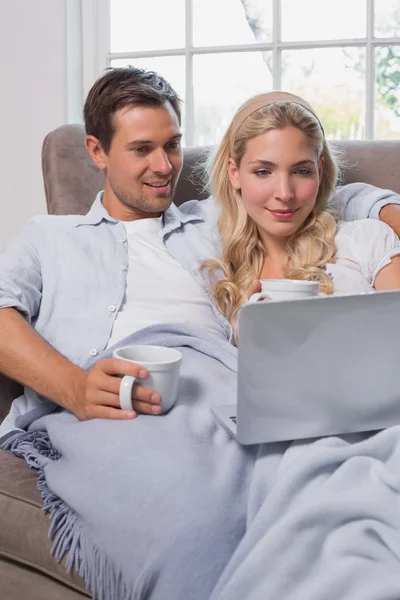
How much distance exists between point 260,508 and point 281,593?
12 cm

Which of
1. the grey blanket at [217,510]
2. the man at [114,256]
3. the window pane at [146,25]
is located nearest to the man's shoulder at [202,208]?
the man at [114,256]

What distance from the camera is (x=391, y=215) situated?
1715 millimetres

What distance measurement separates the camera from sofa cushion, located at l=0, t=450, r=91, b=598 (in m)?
1.13

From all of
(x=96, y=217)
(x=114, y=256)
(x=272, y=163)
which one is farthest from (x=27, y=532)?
(x=272, y=163)

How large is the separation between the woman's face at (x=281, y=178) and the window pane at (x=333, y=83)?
1.02 meters

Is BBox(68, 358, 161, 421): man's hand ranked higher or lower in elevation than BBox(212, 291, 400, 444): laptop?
lower

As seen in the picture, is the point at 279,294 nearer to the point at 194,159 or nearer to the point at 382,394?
the point at 382,394

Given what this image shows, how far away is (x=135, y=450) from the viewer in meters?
1.12

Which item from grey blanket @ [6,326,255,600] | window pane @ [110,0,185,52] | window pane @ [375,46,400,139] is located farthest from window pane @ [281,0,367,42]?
grey blanket @ [6,326,255,600]

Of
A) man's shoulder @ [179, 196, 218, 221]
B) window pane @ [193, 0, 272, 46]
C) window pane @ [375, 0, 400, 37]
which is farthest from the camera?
window pane @ [193, 0, 272, 46]

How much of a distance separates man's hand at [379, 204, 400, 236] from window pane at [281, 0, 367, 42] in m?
1.12

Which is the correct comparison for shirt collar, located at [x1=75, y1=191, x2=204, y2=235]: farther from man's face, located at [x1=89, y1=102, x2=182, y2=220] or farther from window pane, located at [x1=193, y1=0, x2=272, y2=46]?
window pane, located at [x1=193, y1=0, x2=272, y2=46]

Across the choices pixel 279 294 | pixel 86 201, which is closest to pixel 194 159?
pixel 86 201

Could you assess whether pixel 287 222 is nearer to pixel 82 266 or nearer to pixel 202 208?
pixel 202 208
